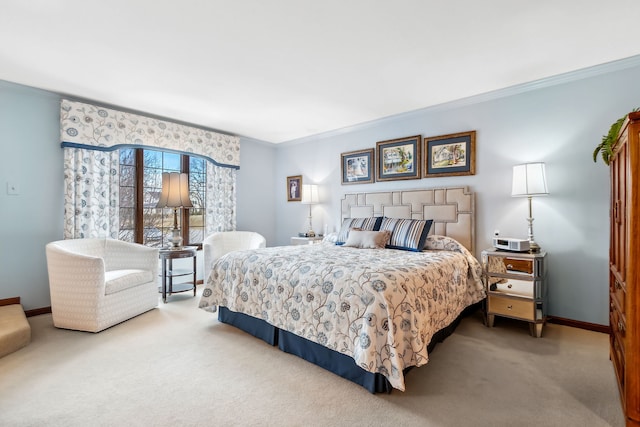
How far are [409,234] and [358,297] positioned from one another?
1682 mm

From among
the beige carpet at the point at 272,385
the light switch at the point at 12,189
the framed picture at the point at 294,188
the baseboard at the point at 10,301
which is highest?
the framed picture at the point at 294,188

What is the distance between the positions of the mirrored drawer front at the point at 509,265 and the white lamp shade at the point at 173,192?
3.64 metres

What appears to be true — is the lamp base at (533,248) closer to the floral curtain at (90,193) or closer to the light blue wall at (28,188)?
the floral curtain at (90,193)

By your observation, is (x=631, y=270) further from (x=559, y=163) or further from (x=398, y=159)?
(x=398, y=159)

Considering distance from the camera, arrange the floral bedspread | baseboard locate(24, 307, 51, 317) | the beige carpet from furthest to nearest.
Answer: baseboard locate(24, 307, 51, 317) → the floral bedspread → the beige carpet

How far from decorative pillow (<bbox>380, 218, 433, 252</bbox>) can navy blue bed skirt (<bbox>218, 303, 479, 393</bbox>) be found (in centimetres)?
88

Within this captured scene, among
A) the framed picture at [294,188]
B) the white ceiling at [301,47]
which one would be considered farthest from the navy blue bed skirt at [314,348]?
the framed picture at [294,188]

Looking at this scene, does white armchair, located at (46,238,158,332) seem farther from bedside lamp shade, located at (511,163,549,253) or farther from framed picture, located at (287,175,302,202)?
bedside lamp shade, located at (511,163,549,253)

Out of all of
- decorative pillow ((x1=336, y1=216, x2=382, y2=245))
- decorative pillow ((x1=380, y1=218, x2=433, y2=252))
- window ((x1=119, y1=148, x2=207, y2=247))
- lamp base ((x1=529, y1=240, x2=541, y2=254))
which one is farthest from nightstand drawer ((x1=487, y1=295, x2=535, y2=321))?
window ((x1=119, y1=148, x2=207, y2=247))

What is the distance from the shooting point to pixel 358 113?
414 cm

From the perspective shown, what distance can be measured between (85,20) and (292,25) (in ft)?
4.85

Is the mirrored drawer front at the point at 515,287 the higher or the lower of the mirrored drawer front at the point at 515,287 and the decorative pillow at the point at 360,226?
the lower

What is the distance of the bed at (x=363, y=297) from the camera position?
1.84 m

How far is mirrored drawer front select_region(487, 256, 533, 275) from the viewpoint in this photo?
2771 mm
